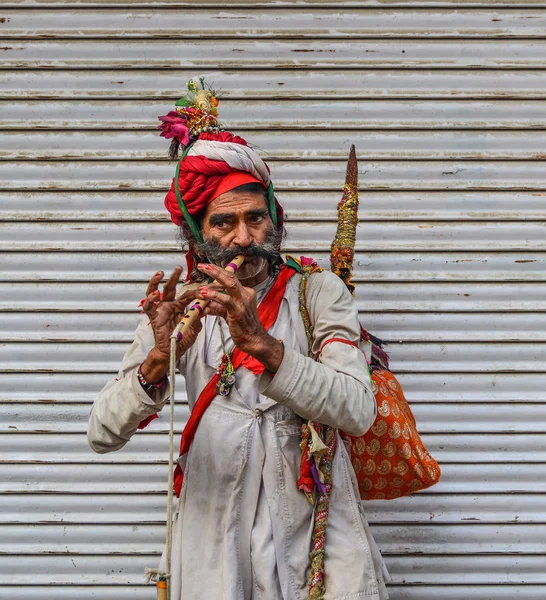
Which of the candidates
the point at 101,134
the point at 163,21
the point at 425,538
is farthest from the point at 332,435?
the point at 163,21

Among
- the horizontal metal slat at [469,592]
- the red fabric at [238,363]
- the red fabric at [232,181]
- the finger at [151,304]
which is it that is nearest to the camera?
the finger at [151,304]

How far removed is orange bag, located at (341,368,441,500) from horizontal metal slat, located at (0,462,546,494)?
3.23ft

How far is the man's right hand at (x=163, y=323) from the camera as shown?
230 cm

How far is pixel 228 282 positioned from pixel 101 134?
2061 mm

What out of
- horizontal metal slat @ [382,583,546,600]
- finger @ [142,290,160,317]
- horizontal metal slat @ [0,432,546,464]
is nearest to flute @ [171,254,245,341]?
finger @ [142,290,160,317]

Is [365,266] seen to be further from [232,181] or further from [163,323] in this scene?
[163,323]

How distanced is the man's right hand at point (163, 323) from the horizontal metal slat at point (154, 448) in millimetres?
Answer: 1508

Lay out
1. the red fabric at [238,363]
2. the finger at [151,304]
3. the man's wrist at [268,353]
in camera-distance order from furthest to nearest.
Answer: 1. the red fabric at [238,363]
2. the finger at [151,304]
3. the man's wrist at [268,353]

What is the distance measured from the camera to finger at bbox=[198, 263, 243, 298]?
6.80ft

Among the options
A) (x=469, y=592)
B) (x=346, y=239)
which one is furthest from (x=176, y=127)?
(x=469, y=592)

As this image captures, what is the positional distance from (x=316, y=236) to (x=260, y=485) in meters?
1.66

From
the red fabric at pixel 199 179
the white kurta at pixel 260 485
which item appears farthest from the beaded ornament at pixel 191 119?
the white kurta at pixel 260 485

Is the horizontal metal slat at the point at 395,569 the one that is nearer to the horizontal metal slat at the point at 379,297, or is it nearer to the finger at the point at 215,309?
the horizontal metal slat at the point at 379,297

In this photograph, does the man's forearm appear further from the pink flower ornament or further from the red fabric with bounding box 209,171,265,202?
the pink flower ornament
